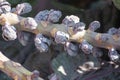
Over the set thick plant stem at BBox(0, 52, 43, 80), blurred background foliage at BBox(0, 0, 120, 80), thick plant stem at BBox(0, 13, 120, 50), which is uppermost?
thick plant stem at BBox(0, 13, 120, 50)

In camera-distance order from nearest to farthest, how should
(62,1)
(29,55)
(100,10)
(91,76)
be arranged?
(91,76) < (29,55) < (100,10) < (62,1)

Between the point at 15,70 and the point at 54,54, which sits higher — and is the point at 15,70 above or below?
above

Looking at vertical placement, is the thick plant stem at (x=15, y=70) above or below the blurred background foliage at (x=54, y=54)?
above

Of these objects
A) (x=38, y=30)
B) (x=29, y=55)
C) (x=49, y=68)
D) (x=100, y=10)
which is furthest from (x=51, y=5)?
(x=38, y=30)

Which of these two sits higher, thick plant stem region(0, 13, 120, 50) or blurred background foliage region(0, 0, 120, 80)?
thick plant stem region(0, 13, 120, 50)

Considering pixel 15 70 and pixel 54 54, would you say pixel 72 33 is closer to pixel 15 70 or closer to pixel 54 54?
pixel 15 70

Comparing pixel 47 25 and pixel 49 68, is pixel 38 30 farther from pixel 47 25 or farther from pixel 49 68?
pixel 49 68

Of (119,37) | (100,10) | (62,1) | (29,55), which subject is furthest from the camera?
(62,1)

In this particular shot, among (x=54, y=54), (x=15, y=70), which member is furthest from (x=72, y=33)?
(x=54, y=54)
